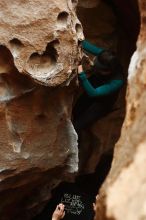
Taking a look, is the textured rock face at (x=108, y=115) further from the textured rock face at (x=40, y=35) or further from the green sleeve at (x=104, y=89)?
the textured rock face at (x=40, y=35)

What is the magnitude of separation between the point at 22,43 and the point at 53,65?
0.20 metres

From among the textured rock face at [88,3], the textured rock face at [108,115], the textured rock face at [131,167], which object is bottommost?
the textured rock face at [108,115]

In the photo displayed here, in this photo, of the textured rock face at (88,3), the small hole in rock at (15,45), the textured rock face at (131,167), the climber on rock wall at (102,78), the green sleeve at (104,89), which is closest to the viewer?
the textured rock face at (131,167)

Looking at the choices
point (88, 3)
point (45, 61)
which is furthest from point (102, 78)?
point (88, 3)

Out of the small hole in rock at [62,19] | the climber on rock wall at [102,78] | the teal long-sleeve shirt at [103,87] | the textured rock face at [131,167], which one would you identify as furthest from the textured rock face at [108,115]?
the textured rock face at [131,167]

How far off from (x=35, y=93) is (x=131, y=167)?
190cm

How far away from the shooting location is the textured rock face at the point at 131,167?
4.27ft

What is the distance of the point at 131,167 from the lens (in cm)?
138

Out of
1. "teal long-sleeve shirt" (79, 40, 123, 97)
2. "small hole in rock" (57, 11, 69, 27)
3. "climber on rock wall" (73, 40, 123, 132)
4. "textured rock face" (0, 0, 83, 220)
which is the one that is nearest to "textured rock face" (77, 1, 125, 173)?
"climber on rock wall" (73, 40, 123, 132)

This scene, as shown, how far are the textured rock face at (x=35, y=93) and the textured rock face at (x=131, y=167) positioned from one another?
51.4 inches

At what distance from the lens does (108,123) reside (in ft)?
16.6

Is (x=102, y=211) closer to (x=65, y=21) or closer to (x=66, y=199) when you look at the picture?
(x=65, y=21)

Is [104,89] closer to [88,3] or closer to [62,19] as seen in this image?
[62,19]

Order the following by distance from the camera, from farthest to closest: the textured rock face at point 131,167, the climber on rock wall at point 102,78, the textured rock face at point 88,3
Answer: the textured rock face at point 88,3
the climber on rock wall at point 102,78
the textured rock face at point 131,167
